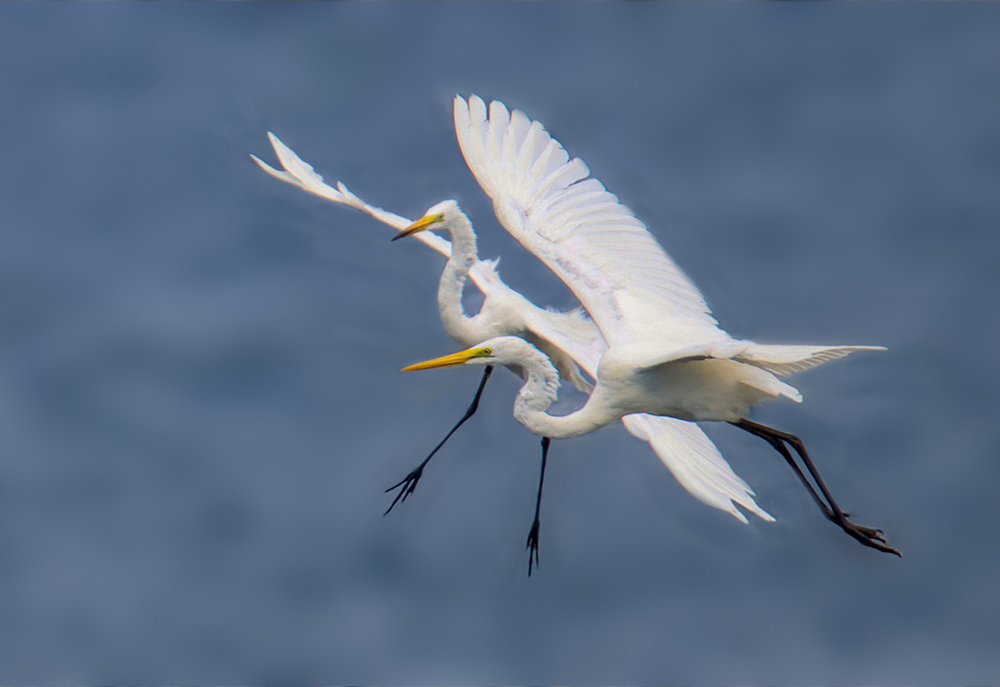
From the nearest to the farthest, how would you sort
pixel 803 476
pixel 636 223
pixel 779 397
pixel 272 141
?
pixel 779 397 → pixel 803 476 → pixel 636 223 → pixel 272 141

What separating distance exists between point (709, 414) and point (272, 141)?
2296 mm

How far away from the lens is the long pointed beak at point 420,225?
4.27 metres

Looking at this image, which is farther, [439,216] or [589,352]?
[439,216]

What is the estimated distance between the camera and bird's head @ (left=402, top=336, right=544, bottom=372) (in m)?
3.68

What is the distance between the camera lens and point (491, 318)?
174 inches

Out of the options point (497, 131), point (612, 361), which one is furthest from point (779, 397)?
point (497, 131)

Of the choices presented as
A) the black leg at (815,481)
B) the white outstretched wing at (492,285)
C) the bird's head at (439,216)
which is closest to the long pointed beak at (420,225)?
the bird's head at (439,216)

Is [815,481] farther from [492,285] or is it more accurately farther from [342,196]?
[342,196]

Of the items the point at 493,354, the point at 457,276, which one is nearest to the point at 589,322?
the point at 457,276

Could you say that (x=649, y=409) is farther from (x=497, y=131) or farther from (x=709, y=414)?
(x=497, y=131)

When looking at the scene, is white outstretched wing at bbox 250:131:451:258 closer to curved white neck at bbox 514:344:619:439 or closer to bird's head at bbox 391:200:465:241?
bird's head at bbox 391:200:465:241

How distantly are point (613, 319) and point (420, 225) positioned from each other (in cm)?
89

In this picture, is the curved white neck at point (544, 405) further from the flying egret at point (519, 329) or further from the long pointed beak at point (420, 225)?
the long pointed beak at point (420, 225)

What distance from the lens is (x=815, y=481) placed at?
12.6 ft
